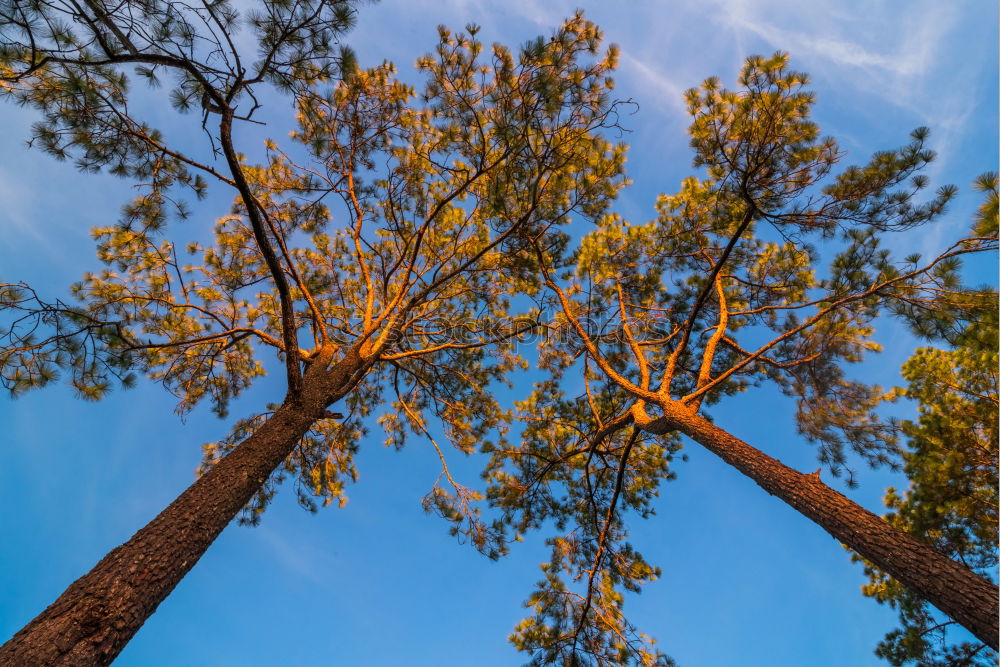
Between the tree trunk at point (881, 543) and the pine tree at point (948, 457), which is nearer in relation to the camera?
the tree trunk at point (881, 543)

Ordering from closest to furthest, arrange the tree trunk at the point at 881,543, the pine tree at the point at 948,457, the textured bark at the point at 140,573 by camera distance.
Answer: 1. the textured bark at the point at 140,573
2. the tree trunk at the point at 881,543
3. the pine tree at the point at 948,457

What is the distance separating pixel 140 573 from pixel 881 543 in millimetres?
4687

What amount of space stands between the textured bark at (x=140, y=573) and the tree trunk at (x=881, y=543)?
4.41 m

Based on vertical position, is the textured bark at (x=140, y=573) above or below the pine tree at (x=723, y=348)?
below

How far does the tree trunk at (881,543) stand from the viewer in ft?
7.47

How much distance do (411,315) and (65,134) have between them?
4658 millimetres

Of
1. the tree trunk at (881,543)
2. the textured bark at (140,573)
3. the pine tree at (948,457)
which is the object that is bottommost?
the textured bark at (140,573)

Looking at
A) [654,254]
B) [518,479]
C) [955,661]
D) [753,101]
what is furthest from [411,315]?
[955,661]

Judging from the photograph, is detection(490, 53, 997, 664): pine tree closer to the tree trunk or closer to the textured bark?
the tree trunk

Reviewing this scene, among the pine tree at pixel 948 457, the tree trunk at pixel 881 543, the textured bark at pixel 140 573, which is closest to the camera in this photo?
the textured bark at pixel 140 573

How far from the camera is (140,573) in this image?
224cm

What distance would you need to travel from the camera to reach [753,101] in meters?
4.07

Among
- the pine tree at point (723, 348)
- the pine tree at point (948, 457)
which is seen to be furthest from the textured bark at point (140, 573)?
the pine tree at point (948, 457)

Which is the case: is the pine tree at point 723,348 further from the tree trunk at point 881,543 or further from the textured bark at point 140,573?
the textured bark at point 140,573
